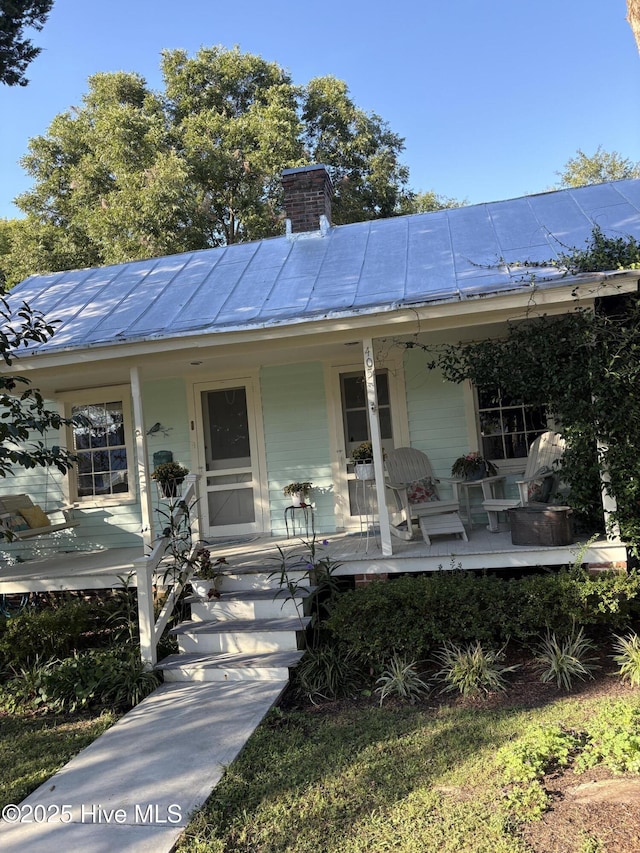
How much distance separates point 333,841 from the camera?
2965 mm

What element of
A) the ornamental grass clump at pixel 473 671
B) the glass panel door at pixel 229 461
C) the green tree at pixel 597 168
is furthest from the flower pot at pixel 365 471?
the green tree at pixel 597 168

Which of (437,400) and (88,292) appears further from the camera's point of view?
(88,292)

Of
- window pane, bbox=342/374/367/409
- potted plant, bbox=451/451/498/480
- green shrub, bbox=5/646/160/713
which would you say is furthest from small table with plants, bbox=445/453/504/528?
green shrub, bbox=5/646/160/713

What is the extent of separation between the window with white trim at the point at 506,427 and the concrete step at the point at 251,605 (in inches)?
124

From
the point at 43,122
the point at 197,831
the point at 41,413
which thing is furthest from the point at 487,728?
the point at 43,122

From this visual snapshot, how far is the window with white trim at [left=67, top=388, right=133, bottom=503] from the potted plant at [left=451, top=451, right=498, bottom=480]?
437cm

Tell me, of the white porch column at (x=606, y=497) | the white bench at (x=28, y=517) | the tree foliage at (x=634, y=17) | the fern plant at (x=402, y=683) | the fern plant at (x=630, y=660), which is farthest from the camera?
the white bench at (x=28, y=517)

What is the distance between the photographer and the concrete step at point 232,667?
5.10 meters

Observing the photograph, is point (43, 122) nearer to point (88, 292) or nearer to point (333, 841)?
point (88, 292)

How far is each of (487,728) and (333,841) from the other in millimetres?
1416

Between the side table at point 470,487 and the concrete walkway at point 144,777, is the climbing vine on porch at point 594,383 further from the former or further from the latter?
the concrete walkway at point 144,777

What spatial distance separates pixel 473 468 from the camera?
736 cm

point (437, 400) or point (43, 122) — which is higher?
point (43, 122)

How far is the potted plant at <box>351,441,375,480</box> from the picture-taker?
22.7ft
